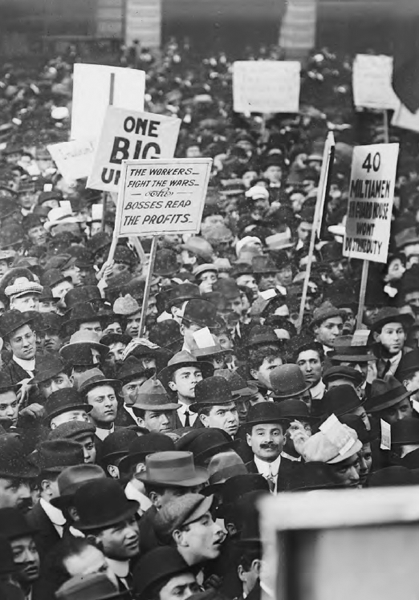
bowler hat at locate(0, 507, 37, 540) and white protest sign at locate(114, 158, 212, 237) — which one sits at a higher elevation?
white protest sign at locate(114, 158, 212, 237)

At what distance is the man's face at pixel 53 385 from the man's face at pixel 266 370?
858 mm

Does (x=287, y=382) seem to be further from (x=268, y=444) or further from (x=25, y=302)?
(x=25, y=302)

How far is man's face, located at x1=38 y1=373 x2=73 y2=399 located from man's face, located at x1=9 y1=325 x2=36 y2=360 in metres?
0.22

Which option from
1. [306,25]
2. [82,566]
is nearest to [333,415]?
[82,566]

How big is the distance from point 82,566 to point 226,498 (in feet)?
2.01

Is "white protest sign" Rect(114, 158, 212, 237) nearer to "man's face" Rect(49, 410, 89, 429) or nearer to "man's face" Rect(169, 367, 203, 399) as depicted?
"man's face" Rect(169, 367, 203, 399)

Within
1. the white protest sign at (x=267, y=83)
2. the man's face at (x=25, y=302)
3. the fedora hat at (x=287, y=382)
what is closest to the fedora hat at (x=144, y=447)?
the fedora hat at (x=287, y=382)

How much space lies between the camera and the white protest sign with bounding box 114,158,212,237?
14.9 feet

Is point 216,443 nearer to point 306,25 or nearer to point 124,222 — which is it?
point 124,222

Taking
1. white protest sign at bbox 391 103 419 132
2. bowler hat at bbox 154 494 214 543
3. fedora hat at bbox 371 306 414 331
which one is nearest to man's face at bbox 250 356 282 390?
fedora hat at bbox 371 306 414 331

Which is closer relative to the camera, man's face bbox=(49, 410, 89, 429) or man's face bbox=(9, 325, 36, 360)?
man's face bbox=(49, 410, 89, 429)

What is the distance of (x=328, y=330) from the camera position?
213 inches

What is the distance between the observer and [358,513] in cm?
113

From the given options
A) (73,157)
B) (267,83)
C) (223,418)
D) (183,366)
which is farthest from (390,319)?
(267,83)
